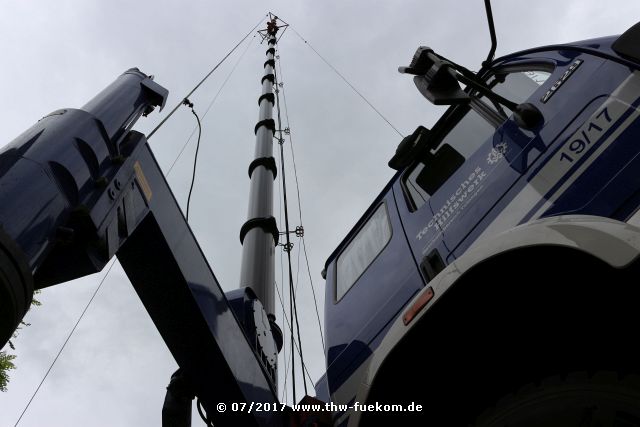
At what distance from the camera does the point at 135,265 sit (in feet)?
7.20

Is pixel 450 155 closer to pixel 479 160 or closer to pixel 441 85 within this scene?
pixel 479 160

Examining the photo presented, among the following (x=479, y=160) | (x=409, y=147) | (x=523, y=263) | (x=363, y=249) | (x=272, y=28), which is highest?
(x=272, y=28)

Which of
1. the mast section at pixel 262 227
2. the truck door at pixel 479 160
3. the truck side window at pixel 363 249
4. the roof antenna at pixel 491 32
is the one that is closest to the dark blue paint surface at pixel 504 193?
the truck door at pixel 479 160

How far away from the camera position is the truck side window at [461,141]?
255cm

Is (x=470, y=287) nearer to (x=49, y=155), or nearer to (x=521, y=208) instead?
(x=521, y=208)

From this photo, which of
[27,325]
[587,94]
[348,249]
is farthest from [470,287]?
[27,325]

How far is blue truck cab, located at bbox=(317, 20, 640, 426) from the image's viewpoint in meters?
1.47

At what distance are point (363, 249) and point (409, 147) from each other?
77cm

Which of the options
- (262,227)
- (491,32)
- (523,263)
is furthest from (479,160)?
(262,227)

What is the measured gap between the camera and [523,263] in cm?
161

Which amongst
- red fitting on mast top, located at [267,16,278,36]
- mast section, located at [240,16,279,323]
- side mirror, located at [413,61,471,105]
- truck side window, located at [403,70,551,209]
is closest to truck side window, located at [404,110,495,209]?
truck side window, located at [403,70,551,209]

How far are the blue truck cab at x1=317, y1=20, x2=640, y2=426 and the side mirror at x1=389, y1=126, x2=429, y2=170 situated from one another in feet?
0.91

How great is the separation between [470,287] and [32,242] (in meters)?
1.38

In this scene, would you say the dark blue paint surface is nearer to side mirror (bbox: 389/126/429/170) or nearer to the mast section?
side mirror (bbox: 389/126/429/170)
